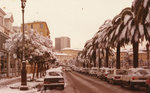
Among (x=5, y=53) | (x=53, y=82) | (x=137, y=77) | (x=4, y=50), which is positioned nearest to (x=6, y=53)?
(x=5, y=53)

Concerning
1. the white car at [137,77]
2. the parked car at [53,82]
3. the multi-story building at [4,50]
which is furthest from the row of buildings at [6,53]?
the white car at [137,77]

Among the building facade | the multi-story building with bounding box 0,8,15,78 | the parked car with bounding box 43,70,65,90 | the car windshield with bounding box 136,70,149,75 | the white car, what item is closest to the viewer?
the white car

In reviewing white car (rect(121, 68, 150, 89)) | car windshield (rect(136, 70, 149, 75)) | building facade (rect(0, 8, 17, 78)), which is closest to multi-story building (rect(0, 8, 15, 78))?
building facade (rect(0, 8, 17, 78))

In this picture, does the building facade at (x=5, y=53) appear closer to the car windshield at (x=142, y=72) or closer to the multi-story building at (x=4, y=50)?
the multi-story building at (x=4, y=50)

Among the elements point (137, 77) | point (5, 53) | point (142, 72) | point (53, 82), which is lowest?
point (53, 82)

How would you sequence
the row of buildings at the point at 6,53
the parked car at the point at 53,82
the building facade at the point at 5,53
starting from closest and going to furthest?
the parked car at the point at 53,82 → the building facade at the point at 5,53 → the row of buildings at the point at 6,53

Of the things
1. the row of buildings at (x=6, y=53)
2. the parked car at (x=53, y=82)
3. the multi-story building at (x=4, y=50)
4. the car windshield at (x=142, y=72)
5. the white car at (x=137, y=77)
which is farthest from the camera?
the row of buildings at (x=6, y=53)

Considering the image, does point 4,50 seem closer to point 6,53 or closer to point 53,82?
point 6,53

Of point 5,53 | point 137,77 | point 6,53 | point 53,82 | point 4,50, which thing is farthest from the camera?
point 6,53

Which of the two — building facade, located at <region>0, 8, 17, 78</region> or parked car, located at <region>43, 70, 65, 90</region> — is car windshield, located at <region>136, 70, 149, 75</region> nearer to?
parked car, located at <region>43, 70, 65, 90</region>

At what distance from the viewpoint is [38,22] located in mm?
115562

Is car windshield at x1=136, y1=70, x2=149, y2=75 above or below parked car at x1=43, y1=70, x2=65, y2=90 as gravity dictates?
above

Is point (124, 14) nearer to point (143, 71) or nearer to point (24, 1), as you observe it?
point (143, 71)

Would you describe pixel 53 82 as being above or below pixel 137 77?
below
